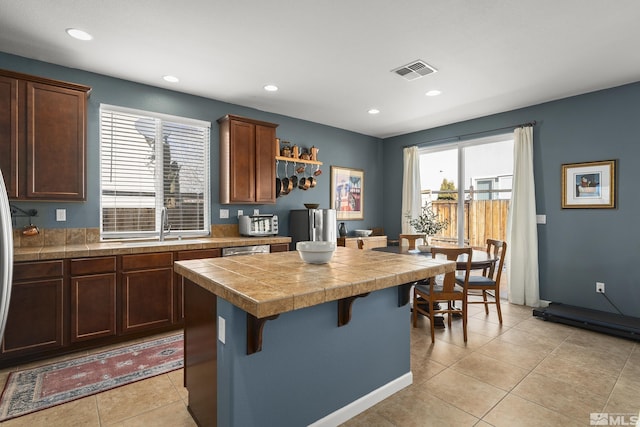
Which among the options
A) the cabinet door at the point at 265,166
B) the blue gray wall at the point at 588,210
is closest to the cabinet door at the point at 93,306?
the cabinet door at the point at 265,166

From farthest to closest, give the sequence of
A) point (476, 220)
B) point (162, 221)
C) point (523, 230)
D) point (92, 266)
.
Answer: point (476, 220)
point (523, 230)
point (162, 221)
point (92, 266)

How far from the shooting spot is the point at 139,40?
9.18 feet

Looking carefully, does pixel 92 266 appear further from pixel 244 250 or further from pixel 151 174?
pixel 244 250

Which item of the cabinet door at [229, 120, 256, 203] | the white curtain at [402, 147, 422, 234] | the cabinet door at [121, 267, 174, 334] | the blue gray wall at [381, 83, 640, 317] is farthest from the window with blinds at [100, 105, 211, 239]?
the blue gray wall at [381, 83, 640, 317]

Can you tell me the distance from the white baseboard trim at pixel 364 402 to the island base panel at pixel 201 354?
23.5 inches

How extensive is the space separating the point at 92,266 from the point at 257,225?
6.26 ft

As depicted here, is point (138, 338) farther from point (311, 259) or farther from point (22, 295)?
point (311, 259)

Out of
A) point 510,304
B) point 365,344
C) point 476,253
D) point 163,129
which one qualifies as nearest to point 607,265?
point 510,304

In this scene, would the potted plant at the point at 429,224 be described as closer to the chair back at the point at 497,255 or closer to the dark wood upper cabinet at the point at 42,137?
the chair back at the point at 497,255

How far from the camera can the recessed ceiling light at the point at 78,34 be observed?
8.65ft

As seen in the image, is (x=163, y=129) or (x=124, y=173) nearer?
(x=124, y=173)

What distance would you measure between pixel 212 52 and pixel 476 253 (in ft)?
11.9

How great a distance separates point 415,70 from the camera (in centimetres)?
337

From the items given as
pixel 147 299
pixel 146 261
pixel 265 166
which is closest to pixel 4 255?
pixel 146 261
